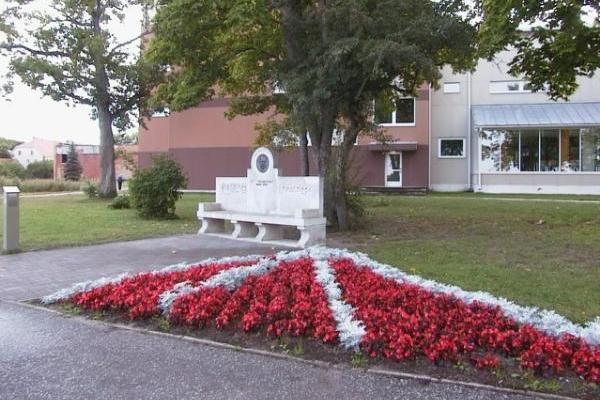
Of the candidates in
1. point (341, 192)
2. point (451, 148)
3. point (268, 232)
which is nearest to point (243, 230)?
point (268, 232)

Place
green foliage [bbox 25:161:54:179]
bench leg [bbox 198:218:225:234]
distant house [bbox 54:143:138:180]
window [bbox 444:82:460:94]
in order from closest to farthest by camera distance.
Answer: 1. bench leg [bbox 198:218:225:234]
2. window [bbox 444:82:460:94]
3. distant house [bbox 54:143:138:180]
4. green foliage [bbox 25:161:54:179]

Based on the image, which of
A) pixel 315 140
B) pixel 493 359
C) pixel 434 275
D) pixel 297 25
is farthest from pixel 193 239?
pixel 493 359

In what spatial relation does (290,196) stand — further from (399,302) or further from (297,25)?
(399,302)

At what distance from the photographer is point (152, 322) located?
593cm

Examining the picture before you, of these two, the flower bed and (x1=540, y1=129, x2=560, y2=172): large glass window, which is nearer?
the flower bed

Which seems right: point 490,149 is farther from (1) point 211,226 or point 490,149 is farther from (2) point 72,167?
(2) point 72,167

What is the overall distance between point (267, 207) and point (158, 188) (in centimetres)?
572

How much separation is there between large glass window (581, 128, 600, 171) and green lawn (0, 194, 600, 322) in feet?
34.9

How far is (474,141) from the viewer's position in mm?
31719

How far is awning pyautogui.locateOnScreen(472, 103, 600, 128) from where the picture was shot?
2962 centimetres

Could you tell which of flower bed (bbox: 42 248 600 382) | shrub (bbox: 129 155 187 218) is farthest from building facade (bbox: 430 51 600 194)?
flower bed (bbox: 42 248 600 382)

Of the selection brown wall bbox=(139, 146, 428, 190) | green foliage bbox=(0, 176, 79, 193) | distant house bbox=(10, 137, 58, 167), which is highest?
distant house bbox=(10, 137, 58, 167)

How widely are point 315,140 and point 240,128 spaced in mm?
20983

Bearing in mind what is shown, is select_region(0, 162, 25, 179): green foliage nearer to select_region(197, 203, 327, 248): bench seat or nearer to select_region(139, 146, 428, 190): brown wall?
select_region(139, 146, 428, 190): brown wall
